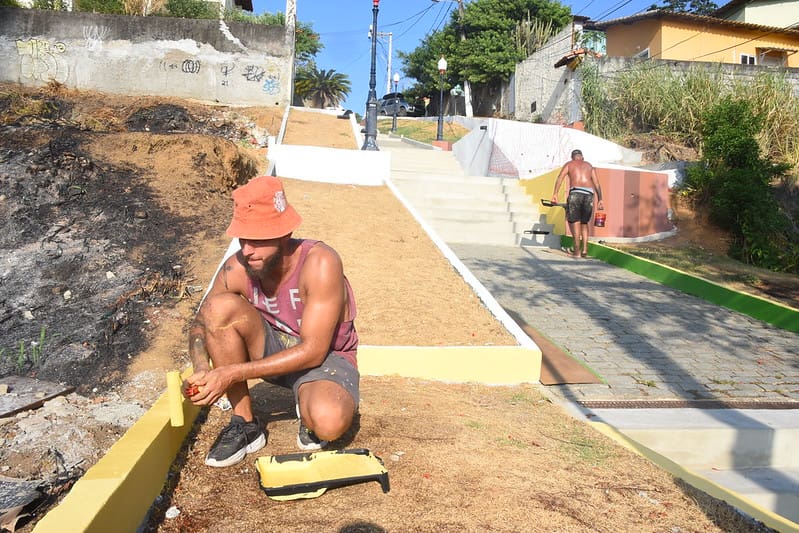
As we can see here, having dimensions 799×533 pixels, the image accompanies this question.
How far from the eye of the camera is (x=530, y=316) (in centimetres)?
673

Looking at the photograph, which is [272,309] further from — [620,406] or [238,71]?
[238,71]

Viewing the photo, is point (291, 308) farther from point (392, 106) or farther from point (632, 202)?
point (392, 106)

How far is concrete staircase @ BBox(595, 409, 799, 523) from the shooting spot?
12.6 feet

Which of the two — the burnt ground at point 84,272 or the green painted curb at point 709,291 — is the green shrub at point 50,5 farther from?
the green painted curb at point 709,291

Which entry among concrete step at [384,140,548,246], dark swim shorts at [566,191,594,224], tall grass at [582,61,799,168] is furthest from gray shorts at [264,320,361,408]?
tall grass at [582,61,799,168]

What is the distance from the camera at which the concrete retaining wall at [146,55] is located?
18719mm

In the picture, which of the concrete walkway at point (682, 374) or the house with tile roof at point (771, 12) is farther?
the house with tile roof at point (771, 12)

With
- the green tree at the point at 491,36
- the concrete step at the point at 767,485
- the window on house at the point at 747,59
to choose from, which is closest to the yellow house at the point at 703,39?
the window on house at the point at 747,59

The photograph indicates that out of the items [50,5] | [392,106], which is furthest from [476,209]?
[392,106]

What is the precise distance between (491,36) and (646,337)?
3085 centimetres

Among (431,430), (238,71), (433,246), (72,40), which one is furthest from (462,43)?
(431,430)

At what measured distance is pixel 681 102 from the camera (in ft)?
54.0

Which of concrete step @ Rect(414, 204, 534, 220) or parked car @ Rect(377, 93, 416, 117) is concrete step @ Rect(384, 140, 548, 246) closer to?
concrete step @ Rect(414, 204, 534, 220)

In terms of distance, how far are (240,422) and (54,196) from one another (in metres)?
7.06
